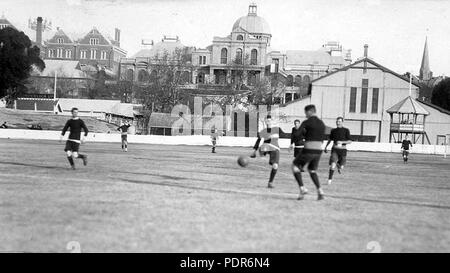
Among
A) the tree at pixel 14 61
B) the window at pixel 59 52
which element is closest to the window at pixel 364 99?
the tree at pixel 14 61

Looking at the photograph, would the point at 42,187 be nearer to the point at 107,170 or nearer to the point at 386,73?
the point at 107,170

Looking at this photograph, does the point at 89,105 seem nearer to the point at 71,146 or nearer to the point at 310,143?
the point at 71,146

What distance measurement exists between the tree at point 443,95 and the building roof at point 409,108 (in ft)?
105

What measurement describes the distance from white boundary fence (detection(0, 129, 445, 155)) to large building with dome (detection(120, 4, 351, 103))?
3052cm

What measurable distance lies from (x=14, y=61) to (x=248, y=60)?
41.7 meters

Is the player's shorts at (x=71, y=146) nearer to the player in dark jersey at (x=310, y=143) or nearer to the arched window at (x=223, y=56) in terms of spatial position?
the player in dark jersey at (x=310, y=143)

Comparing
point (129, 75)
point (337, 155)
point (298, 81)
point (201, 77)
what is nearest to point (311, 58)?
point (298, 81)

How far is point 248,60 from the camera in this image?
108 meters

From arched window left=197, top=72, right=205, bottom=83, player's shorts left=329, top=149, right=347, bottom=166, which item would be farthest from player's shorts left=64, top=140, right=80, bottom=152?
arched window left=197, top=72, right=205, bottom=83

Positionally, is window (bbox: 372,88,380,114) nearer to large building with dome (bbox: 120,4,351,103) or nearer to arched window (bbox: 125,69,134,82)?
large building with dome (bbox: 120,4,351,103)

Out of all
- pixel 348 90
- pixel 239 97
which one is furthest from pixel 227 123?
pixel 348 90

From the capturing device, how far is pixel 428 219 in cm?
1148

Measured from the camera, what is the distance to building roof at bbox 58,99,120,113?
98.7m

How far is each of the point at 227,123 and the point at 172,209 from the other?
71.0m
